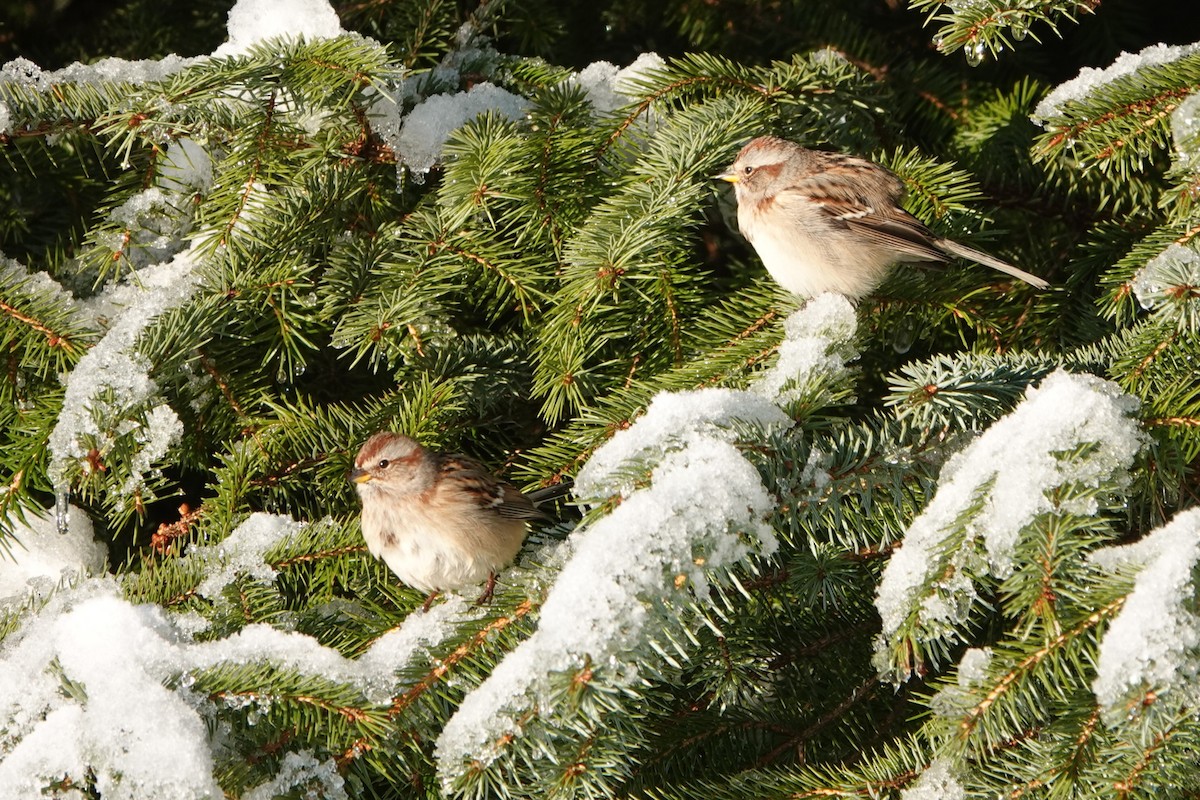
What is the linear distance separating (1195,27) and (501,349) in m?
3.39

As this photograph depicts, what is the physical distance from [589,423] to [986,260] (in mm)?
1513

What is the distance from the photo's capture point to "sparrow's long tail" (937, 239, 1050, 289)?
354cm

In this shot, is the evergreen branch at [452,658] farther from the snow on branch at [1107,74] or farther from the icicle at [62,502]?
the snow on branch at [1107,74]

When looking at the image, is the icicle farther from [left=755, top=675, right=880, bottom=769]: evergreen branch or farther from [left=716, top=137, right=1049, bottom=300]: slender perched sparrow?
[left=716, top=137, right=1049, bottom=300]: slender perched sparrow

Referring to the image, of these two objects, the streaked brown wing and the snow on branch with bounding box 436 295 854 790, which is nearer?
the snow on branch with bounding box 436 295 854 790

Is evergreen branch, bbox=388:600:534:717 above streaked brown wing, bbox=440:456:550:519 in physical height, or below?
above

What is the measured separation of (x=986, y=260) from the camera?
143 inches

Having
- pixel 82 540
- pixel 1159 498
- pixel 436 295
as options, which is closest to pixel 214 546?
pixel 82 540

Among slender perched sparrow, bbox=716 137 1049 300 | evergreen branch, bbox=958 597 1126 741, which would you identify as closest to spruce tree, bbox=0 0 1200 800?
evergreen branch, bbox=958 597 1126 741

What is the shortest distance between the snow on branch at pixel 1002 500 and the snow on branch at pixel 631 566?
12.6 inches

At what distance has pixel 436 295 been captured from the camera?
3.17 m

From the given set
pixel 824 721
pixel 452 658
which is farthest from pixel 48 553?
pixel 824 721

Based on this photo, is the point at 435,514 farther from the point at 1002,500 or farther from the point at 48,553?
the point at 1002,500

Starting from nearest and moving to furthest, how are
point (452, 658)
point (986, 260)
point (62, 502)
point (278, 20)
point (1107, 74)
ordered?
point (452, 658), point (62, 502), point (1107, 74), point (278, 20), point (986, 260)
